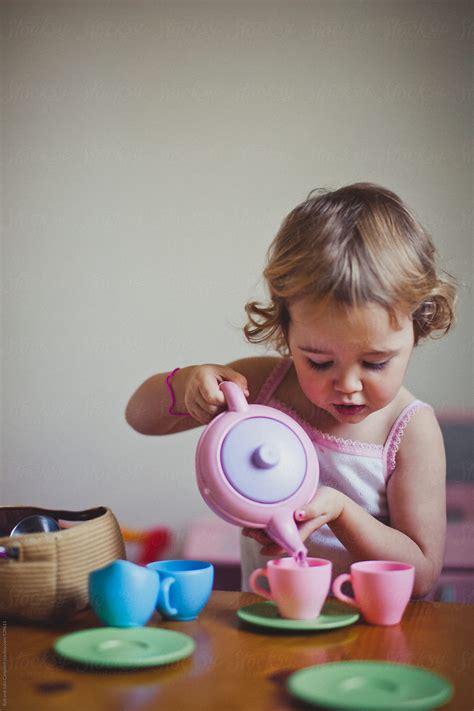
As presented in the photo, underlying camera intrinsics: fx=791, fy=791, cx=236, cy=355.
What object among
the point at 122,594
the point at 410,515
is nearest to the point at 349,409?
the point at 410,515

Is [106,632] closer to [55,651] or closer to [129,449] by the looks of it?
[55,651]

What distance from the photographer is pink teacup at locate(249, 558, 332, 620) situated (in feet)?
2.35

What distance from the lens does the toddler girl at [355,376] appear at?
0.90 meters

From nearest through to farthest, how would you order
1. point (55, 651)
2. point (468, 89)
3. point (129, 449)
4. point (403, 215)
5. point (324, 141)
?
point (55, 651)
point (403, 215)
point (468, 89)
point (324, 141)
point (129, 449)

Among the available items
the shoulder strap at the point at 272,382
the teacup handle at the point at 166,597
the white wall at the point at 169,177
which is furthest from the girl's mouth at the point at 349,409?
the white wall at the point at 169,177

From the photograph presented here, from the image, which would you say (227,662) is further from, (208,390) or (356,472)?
(356,472)

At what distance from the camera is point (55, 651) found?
65 cm

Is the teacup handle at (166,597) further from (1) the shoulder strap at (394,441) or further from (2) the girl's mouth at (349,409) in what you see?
(1) the shoulder strap at (394,441)

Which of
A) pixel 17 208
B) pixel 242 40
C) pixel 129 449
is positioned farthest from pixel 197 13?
pixel 129 449

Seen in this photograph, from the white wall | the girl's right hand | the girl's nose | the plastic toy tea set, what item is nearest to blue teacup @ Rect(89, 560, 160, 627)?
the plastic toy tea set

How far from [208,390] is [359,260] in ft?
0.77

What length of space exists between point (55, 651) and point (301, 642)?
210 mm

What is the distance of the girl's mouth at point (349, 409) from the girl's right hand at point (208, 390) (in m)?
0.13

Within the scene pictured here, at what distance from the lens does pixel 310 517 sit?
79cm
